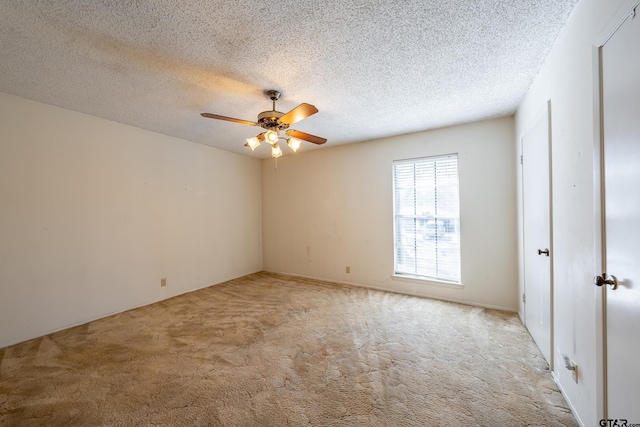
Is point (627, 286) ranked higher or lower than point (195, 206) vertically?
lower

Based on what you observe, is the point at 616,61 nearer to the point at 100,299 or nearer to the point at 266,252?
the point at 100,299

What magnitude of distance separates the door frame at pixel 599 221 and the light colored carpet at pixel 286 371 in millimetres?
505

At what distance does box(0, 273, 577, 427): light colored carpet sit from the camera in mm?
1603

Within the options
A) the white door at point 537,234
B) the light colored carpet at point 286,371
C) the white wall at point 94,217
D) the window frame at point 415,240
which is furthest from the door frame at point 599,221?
the white wall at point 94,217

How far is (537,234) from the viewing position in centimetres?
224

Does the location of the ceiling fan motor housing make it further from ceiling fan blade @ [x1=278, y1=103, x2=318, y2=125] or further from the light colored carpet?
the light colored carpet

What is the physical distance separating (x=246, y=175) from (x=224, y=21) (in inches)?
145

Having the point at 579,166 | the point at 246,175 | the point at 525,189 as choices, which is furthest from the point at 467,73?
the point at 246,175

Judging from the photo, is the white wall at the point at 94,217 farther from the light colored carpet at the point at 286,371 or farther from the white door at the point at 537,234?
the white door at the point at 537,234

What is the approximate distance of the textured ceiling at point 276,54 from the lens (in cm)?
147

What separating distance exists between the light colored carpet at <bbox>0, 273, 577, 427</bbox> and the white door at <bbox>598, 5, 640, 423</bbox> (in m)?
0.70

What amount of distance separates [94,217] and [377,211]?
12.5 feet

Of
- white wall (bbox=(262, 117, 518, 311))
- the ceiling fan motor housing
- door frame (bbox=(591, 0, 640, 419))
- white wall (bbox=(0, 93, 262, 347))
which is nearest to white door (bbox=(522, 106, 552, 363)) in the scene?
white wall (bbox=(262, 117, 518, 311))

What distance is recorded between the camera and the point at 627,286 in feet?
3.42
